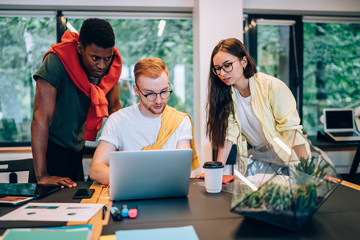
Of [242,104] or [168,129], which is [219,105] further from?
[168,129]

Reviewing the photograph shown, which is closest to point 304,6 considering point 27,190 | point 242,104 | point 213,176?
point 242,104

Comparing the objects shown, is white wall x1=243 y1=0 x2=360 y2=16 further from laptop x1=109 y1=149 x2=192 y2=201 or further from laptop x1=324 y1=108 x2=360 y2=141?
laptop x1=109 y1=149 x2=192 y2=201

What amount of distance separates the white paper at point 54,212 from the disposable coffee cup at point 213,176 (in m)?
0.46

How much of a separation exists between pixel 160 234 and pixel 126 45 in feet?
10.8

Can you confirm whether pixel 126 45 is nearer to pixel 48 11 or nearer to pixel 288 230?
pixel 48 11

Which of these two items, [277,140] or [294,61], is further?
[294,61]

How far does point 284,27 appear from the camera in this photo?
159 inches

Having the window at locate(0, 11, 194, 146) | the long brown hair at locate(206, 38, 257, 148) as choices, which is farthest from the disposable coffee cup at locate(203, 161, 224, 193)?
the window at locate(0, 11, 194, 146)

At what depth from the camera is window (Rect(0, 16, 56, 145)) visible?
12.2 feet

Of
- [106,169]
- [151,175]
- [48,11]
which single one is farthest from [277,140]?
[48,11]

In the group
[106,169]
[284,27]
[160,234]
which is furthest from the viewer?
[284,27]

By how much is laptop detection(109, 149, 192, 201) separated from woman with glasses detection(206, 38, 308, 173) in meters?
0.70

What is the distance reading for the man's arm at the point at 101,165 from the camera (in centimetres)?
149

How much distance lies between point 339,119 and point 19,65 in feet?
13.2
